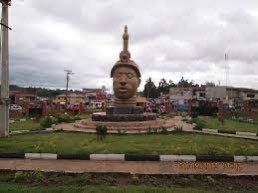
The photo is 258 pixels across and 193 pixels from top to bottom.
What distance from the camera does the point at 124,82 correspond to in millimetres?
20797

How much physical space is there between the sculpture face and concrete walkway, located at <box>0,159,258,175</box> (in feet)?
37.4

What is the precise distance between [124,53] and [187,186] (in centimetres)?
1486

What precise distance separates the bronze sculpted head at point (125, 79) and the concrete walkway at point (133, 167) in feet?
37.4

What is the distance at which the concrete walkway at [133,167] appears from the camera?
332 inches

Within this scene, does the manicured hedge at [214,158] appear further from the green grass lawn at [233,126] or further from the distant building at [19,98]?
the distant building at [19,98]

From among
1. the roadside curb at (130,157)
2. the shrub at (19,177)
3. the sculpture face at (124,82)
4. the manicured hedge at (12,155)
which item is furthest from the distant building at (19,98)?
the shrub at (19,177)

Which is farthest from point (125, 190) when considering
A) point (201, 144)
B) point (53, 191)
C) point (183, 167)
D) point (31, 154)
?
point (201, 144)

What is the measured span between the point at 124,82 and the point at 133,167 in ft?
39.7

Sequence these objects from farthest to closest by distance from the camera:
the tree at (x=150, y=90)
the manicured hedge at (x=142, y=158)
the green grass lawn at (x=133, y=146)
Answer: the tree at (x=150, y=90), the green grass lawn at (x=133, y=146), the manicured hedge at (x=142, y=158)

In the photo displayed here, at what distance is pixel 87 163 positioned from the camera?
9.44m

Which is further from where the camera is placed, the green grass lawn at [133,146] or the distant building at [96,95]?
the distant building at [96,95]

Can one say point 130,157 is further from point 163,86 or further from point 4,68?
point 163,86

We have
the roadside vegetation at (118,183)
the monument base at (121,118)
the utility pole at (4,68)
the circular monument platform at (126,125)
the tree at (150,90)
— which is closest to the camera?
the roadside vegetation at (118,183)

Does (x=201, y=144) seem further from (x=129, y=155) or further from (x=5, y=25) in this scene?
(x=5, y=25)
